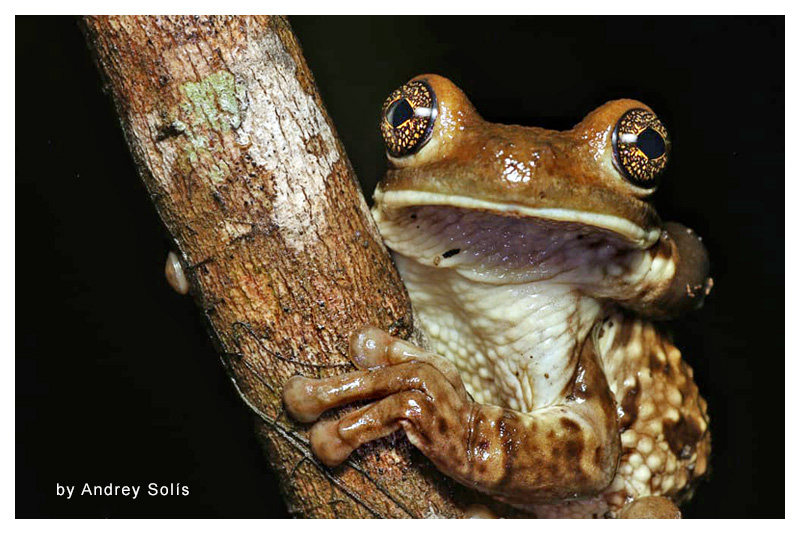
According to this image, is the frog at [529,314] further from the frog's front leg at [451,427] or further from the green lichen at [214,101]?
the green lichen at [214,101]

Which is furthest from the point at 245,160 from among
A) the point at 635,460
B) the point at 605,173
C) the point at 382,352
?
the point at 635,460

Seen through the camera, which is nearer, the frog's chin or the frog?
the frog's chin

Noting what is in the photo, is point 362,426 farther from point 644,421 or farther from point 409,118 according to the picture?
point 644,421

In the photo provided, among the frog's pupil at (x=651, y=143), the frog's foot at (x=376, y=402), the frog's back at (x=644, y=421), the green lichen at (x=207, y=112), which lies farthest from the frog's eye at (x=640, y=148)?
the green lichen at (x=207, y=112)

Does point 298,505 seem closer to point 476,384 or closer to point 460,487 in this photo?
point 460,487

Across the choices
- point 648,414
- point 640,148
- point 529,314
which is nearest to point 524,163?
point 640,148

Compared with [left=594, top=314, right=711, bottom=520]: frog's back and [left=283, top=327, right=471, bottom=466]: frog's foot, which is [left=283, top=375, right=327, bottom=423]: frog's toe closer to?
[left=283, top=327, right=471, bottom=466]: frog's foot

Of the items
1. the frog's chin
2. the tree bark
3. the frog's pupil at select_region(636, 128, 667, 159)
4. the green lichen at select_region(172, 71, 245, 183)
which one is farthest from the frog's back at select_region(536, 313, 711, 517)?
the green lichen at select_region(172, 71, 245, 183)
